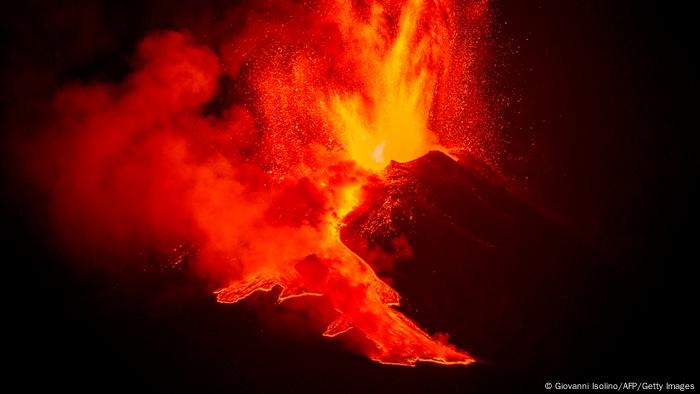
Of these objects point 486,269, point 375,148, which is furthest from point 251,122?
point 486,269

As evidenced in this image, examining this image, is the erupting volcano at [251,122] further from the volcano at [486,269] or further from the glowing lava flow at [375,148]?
the volcano at [486,269]

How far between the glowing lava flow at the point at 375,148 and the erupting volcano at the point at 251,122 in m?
0.04

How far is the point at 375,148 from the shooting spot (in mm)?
7176

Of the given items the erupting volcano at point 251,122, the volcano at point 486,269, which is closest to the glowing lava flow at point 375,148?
the erupting volcano at point 251,122

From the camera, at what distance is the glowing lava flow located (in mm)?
4895

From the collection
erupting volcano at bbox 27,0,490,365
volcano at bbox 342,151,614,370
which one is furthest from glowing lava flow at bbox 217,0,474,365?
volcano at bbox 342,151,614,370

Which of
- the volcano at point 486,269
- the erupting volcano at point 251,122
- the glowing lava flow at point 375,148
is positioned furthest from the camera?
the erupting volcano at point 251,122

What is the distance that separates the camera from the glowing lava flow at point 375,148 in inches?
193

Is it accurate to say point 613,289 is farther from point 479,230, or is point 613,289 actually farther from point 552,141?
point 552,141

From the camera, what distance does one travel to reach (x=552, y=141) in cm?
662

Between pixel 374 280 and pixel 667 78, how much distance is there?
516 centimetres

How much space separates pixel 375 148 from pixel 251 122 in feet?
9.33

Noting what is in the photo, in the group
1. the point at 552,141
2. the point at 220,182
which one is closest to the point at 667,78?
the point at 552,141

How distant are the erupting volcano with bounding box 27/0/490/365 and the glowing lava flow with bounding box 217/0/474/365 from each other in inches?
1.4
